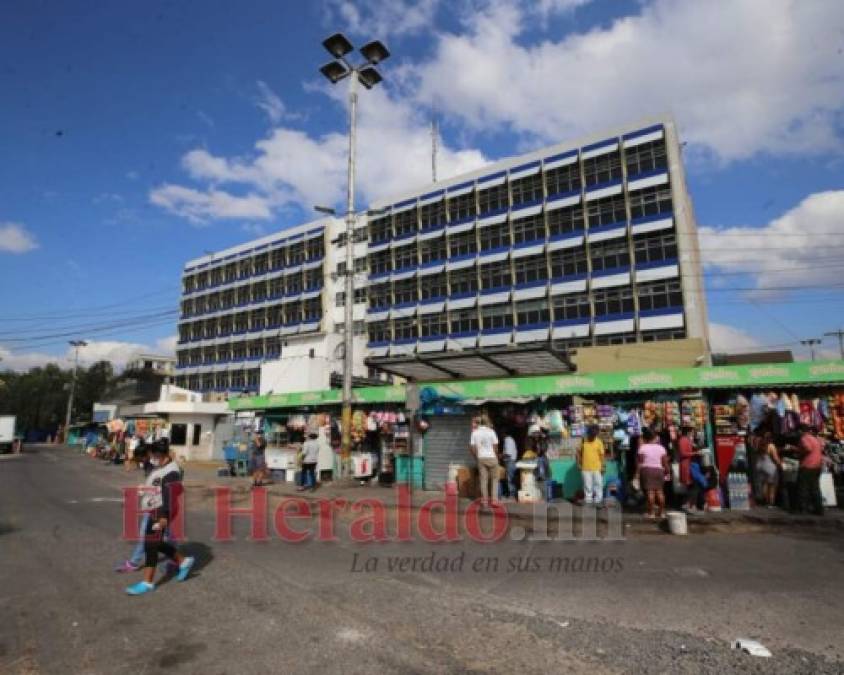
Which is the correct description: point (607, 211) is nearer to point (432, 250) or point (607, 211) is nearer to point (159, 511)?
point (432, 250)

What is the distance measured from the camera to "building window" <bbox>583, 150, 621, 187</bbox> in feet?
161

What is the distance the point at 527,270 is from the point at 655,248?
11.8m

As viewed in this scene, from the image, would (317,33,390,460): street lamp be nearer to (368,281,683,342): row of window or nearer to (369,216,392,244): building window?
(368,281,683,342): row of window

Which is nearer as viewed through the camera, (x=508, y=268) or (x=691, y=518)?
(x=691, y=518)

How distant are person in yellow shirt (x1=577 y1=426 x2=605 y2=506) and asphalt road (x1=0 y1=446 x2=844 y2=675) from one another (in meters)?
3.26

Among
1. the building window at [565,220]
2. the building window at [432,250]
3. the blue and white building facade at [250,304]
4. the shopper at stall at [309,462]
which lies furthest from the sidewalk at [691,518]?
the blue and white building facade at [250,304]

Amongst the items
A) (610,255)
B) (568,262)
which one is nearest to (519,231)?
(568,262)

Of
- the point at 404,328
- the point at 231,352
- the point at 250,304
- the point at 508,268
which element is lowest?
the point at 404,328

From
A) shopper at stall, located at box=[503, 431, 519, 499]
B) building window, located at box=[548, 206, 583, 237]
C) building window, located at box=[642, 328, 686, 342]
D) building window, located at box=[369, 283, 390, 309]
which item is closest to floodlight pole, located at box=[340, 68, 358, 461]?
shopper at stall, located at box=[503, 431, 519, 499]

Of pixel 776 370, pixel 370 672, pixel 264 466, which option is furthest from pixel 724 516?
pixel 264 466

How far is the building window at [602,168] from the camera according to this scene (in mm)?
49062

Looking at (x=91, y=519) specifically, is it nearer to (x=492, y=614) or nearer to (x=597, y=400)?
(x=492, y=614)

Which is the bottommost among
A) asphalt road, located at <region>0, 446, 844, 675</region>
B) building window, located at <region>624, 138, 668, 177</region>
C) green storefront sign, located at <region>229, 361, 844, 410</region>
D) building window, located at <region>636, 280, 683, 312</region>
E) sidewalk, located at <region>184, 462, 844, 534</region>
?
sidewalk, located at <region>184, 462, 844, 534</region>

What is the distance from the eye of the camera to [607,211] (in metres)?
49.0
